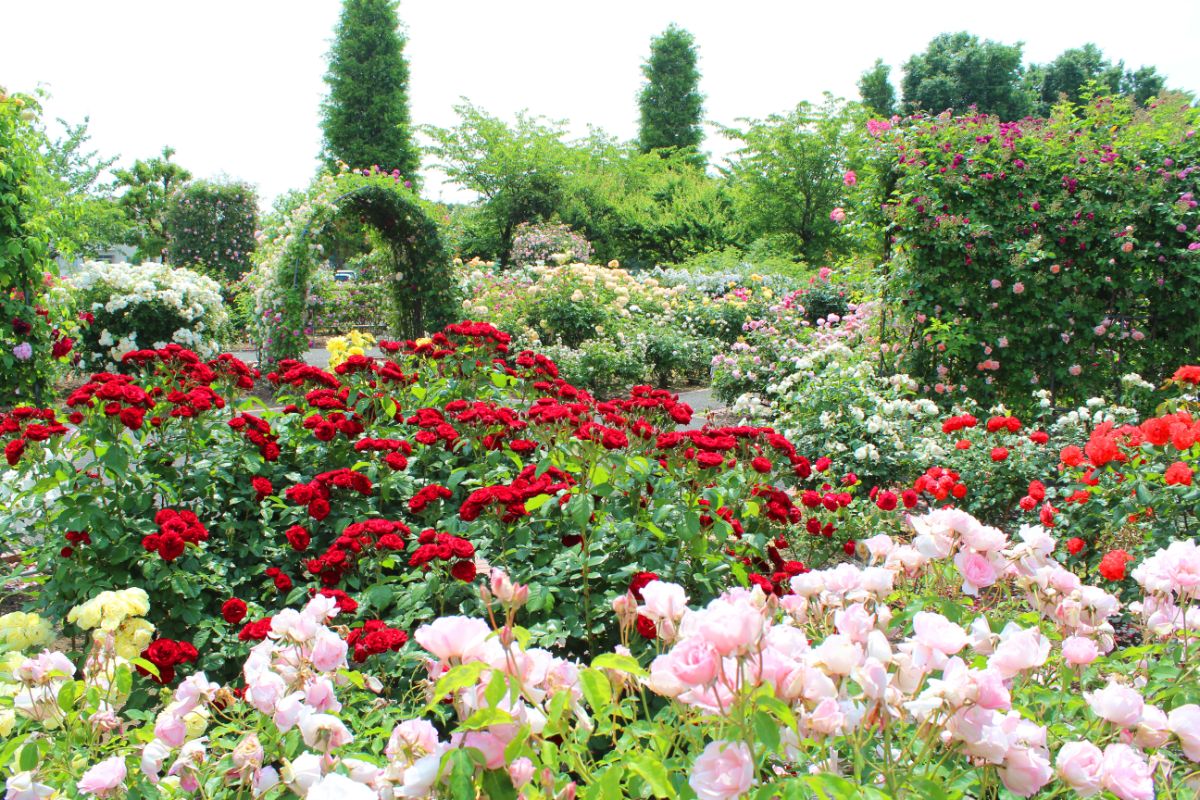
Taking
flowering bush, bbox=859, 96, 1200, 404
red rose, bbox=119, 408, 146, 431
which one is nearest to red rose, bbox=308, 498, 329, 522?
red rose, bbox=119, 408, 146, 431

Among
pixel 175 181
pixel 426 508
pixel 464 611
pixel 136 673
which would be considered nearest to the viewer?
pixel 136 673

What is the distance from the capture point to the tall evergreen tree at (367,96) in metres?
26.1

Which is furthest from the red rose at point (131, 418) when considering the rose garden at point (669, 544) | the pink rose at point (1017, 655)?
the pink rose at point (1017, 655)

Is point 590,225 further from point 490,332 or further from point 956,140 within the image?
point 490,332

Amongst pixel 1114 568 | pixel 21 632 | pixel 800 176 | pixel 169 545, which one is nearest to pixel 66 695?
pixel 21 632

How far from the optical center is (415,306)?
10.0 m

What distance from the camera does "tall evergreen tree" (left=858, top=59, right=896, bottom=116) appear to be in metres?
30.3

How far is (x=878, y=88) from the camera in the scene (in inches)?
1198

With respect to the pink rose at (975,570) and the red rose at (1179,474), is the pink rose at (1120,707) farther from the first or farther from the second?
the red rose at (1179,474)

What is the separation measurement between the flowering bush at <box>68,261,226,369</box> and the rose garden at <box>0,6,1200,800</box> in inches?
42.9

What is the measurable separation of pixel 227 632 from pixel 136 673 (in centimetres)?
40

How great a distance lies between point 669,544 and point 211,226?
1720cm

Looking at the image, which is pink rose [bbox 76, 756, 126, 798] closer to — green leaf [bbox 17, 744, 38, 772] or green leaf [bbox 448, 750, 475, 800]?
green leaf [bbox 17, 744, 38, 772]

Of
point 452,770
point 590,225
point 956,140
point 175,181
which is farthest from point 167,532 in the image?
point 175,181
